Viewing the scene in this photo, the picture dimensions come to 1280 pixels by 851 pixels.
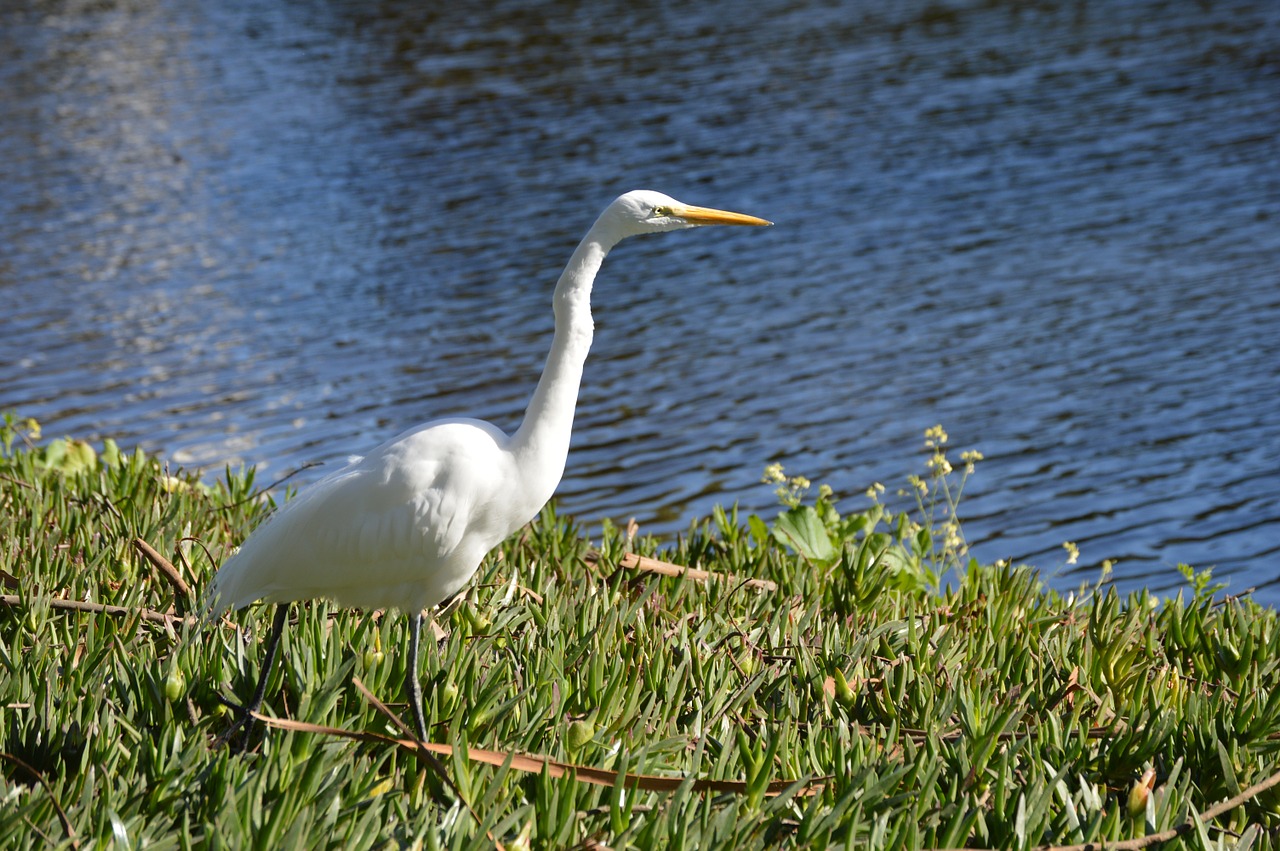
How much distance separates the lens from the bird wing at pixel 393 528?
3195 mm

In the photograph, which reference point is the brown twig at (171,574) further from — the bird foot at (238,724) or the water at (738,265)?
the water at (738,265)

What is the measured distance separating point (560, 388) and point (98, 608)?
1.63 meters

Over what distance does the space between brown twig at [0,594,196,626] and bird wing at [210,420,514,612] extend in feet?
1.80

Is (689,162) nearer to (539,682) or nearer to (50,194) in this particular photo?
(50,194)

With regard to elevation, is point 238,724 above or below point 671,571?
above

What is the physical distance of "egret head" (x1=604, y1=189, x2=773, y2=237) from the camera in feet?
10.8

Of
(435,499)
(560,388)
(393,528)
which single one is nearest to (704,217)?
(560,388)

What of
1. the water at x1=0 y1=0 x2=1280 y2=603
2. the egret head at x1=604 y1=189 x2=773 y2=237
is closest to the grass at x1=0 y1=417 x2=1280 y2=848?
the egret head at x1=604 y1=189 x2=773 y2=237

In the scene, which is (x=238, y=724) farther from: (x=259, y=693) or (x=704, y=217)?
(x=704, y=217)

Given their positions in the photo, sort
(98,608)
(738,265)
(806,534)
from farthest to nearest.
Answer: (738,265) < (806,534) < (98,608)

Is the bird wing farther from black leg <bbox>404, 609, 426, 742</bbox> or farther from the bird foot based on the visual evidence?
the bird foot

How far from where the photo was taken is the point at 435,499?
3.18 meters

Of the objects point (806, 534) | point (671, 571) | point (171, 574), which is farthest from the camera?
point (806, 534)

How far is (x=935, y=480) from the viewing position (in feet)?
24.9
